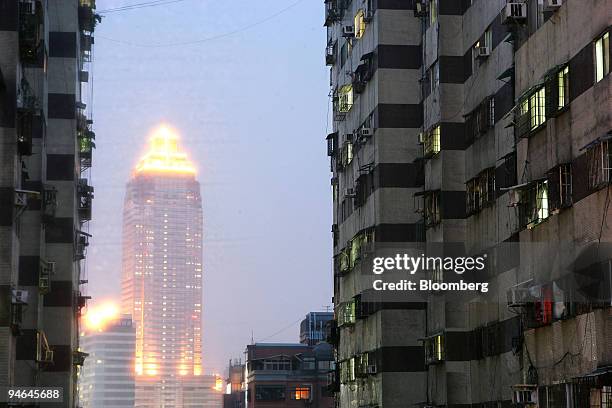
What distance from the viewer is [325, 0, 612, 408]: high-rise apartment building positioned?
3136 cm

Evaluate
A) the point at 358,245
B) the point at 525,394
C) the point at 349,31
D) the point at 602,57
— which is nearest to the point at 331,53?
the point at 349,31

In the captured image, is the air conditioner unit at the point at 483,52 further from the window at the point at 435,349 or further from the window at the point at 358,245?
the window at the point at 358,245

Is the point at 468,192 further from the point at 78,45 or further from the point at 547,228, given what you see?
the point at 78,45

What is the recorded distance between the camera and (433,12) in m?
49.8

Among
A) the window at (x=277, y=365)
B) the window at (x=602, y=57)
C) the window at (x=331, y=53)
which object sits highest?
the window at (x=331, y=53)

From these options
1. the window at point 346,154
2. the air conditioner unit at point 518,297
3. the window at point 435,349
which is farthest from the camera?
the window at point 346,154

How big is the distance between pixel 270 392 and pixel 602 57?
136m

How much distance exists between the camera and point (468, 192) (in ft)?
152

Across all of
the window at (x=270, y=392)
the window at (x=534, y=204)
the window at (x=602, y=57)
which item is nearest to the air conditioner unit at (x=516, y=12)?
the window at (x=534, y=204)

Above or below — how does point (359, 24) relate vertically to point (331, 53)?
below

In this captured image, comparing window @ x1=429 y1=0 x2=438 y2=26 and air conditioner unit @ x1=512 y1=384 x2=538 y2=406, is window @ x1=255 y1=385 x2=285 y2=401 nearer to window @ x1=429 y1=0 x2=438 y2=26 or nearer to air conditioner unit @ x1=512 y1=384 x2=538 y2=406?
window @ x1=429 y1=0 x2=438 y2=26

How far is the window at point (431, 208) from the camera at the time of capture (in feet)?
159

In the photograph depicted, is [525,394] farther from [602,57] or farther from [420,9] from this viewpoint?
[420,9]

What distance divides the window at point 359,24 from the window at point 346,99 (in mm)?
3214
